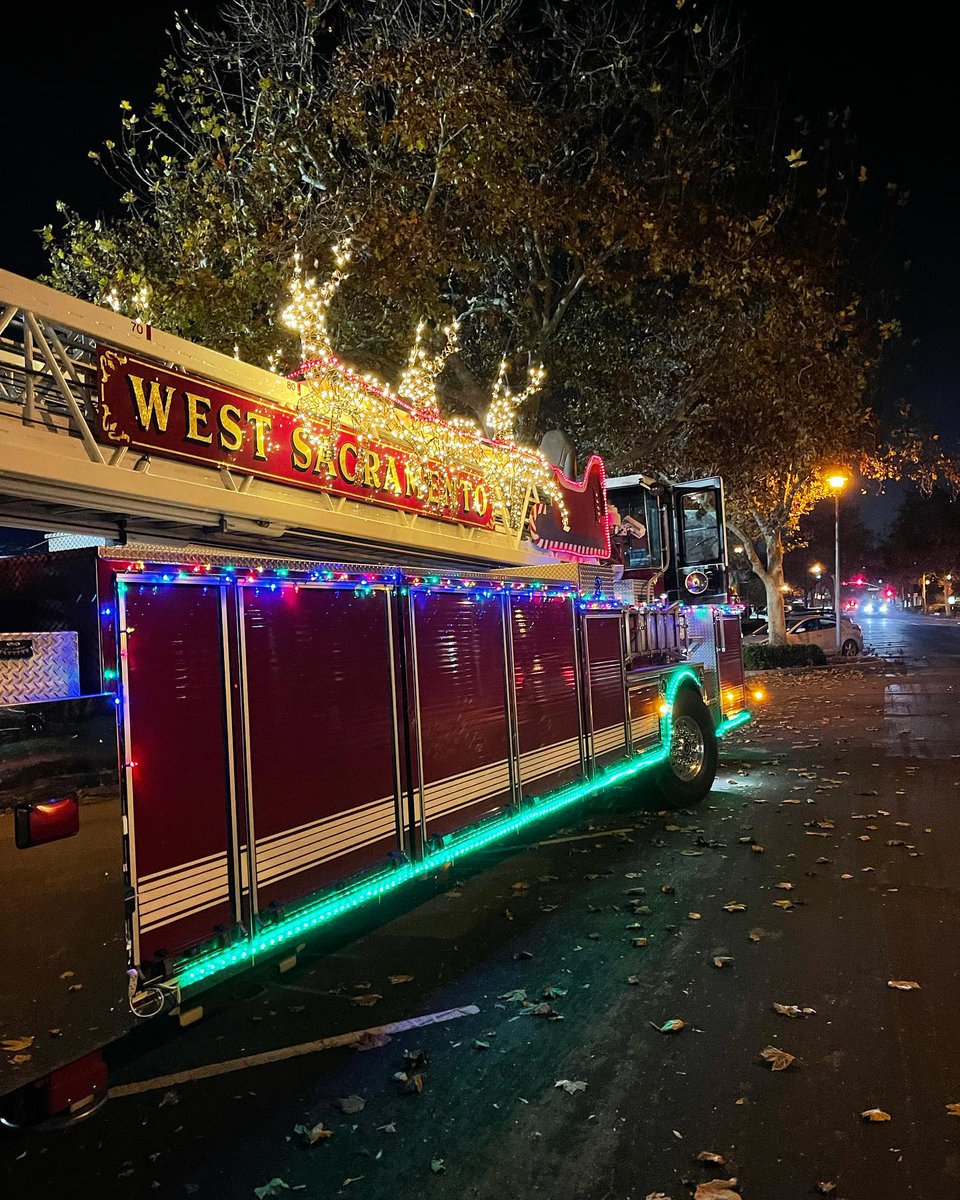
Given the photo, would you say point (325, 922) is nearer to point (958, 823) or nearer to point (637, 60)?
point (958, 823)

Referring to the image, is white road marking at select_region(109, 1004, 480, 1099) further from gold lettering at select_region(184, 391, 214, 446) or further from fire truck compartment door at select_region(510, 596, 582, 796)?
gold lettering at select_region(184, 391, 214, 446)

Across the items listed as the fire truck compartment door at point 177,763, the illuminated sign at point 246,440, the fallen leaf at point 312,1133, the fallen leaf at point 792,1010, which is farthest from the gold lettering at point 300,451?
the fallen leaf at point 792,1010

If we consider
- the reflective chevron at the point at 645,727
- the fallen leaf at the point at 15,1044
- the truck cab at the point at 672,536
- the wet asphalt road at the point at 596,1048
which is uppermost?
the truck cab at the point at 672,536

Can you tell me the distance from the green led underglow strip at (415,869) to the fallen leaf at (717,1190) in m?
1.92

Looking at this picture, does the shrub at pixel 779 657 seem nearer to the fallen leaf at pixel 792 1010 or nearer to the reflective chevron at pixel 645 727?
the reflective chevron at pixel 645 727

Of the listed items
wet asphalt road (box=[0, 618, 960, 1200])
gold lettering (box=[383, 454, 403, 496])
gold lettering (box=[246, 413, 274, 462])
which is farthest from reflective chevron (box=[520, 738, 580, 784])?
gold lettering (box=[246, 413, 274, 462])

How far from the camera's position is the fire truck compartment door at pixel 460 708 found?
510 cm

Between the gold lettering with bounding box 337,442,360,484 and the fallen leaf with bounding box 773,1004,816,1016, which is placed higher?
the gold lettering with bounding box 337,442,360,484

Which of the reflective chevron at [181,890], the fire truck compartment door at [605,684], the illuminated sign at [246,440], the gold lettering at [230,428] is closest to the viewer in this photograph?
the reflective chevron at [181,890]

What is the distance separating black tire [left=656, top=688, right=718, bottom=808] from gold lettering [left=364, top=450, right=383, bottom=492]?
13.6 feet

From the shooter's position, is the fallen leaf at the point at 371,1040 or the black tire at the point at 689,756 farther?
the black tire at the point at 689,756

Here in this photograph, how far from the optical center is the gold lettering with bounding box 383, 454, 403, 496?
20.1 ft

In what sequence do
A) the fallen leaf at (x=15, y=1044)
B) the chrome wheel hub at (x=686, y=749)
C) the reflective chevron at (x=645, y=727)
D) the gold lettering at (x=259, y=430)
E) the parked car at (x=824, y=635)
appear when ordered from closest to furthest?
the fallen leaf at (x=15, y=1044) → the gold lettering at (x=259, y=430) → the reflective chevron at (x=645, y=727) → the chrome wheel hub at (x=686, y=749) → the parked car at (x=824, y=635)

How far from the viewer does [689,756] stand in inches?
351
